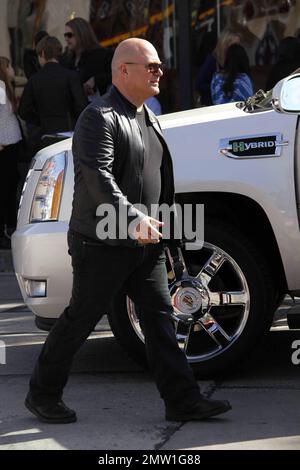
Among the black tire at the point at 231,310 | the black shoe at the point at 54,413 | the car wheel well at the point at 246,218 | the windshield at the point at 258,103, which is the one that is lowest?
the black shoe at the point at 54,413

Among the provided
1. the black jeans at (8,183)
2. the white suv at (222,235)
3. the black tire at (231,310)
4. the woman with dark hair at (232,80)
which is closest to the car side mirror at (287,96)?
the white suv at (222,235)

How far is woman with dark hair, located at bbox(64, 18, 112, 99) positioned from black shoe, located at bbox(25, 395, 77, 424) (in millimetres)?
5813

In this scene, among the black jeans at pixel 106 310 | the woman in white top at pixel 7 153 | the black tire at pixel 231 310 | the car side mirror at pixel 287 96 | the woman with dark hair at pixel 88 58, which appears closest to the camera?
the black jeans at pixel 106 310

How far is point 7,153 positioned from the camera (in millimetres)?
11359

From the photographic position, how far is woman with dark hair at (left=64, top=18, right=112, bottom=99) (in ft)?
36.1

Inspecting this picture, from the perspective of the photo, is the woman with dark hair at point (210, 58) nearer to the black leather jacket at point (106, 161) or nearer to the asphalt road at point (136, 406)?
the asphalt road at point (136, 406)

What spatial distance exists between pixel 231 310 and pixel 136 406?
0.78 m

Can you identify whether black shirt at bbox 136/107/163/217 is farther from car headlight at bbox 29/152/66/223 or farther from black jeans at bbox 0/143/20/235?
black jeans at bbox 0/143/20/235

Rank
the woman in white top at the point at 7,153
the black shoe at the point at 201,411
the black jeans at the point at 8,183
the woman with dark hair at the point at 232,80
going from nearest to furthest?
1. the black shoe at the point at 201,411
2. the woman with dark hair at the point at 232,80
3. the woman in white top at the point at 7,153
4. the black jeans at the point at 8,183

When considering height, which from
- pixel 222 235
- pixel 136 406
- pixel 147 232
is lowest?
pixel 136 406

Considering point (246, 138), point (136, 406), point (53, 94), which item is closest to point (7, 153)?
point (53, 94)

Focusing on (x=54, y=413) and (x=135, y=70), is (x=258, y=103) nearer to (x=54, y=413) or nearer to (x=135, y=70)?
(x=135, y=70)

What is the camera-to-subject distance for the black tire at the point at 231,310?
20.6 feet
